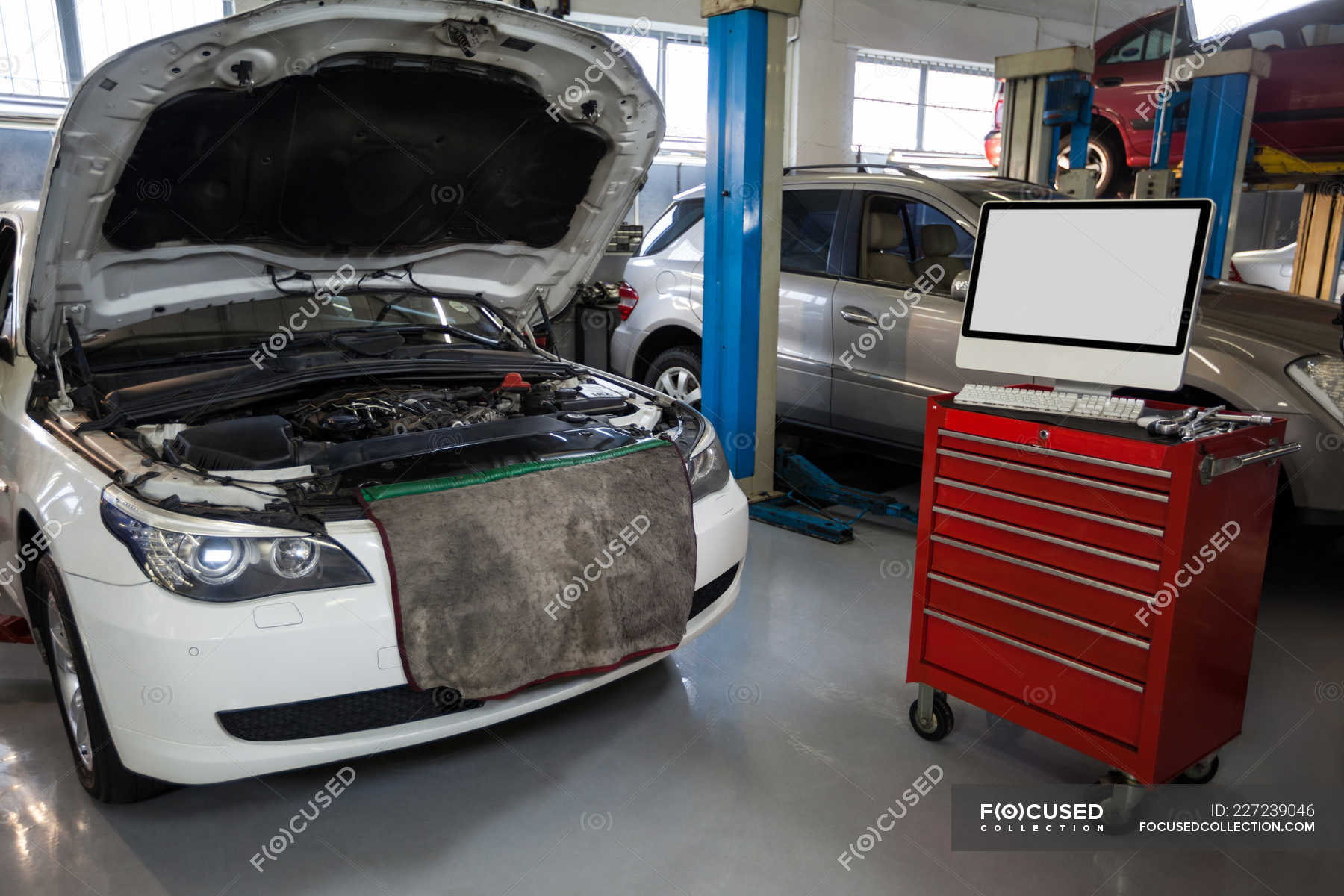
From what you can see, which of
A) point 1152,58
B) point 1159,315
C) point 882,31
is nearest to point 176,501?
point 1159,315

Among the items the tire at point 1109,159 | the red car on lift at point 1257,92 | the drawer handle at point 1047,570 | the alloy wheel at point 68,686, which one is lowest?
the alloy wheel at point 68,686

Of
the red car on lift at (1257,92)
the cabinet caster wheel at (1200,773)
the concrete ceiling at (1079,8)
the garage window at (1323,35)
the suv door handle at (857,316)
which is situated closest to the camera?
the cabinet caster wheel at (1200,773)

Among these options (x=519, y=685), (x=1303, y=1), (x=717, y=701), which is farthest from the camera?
(x=1303, y=1)

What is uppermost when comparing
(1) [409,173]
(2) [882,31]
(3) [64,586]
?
(2) [882,31]

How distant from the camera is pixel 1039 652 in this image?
76.8 inches

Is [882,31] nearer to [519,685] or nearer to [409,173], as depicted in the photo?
[409,173]

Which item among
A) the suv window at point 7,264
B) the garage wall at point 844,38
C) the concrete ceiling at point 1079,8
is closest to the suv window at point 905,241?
the suv window at point 7,264

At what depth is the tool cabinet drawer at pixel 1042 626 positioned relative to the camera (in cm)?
180

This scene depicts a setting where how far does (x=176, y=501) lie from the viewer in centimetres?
162

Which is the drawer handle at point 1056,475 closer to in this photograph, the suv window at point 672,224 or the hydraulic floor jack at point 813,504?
the hydraulic floor jack at point 813,504

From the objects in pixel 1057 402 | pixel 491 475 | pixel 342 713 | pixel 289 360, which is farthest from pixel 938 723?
pixel 289 360

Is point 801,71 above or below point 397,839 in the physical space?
above

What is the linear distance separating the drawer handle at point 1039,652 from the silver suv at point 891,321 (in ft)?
5.31

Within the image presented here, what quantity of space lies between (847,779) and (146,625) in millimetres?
1500
